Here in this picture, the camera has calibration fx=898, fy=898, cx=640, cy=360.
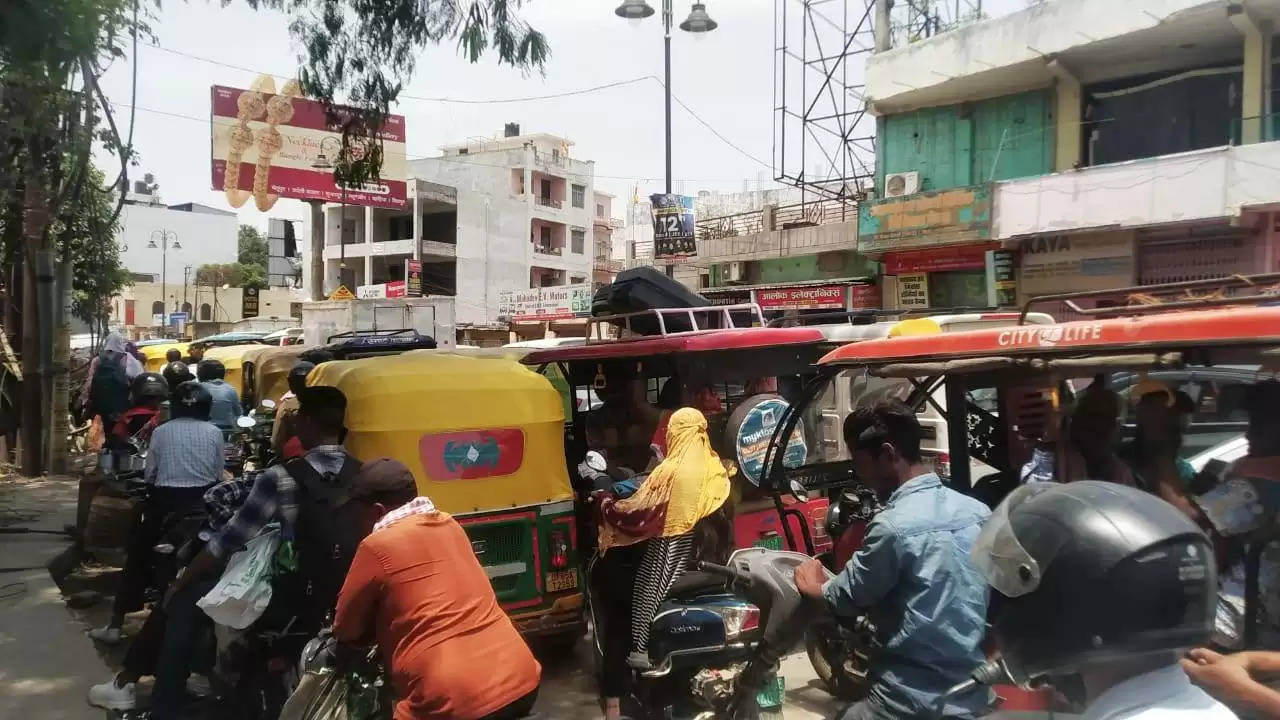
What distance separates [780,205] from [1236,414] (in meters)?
18.3

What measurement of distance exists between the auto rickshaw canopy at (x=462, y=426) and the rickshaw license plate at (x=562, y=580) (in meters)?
0.44

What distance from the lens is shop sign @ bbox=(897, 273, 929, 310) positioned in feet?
59.7

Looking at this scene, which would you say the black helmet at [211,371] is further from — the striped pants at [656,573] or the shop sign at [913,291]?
the shop sign at [913,291]

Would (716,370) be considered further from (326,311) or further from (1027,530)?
(326,311)

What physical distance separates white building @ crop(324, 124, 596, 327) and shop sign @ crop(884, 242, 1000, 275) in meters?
25.4

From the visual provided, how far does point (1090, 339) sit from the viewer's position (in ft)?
10.5

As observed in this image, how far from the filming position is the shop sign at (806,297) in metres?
20.2

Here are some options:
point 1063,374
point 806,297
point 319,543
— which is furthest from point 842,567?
point 806,297

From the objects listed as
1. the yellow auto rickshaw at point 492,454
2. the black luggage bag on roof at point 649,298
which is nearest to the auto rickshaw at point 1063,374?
the yellow auto rickshaw at point 492,454

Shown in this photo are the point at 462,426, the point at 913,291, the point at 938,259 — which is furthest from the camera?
the point at 913,291

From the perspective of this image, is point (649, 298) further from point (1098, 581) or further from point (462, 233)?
point (462, 233)

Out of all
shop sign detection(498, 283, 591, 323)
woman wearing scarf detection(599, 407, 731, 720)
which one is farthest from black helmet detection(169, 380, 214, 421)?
shop sign detection(498, 283, 591, 323)

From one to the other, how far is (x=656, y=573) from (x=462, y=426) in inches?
58.4

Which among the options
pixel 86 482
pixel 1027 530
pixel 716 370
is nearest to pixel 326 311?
pixel 86 482
